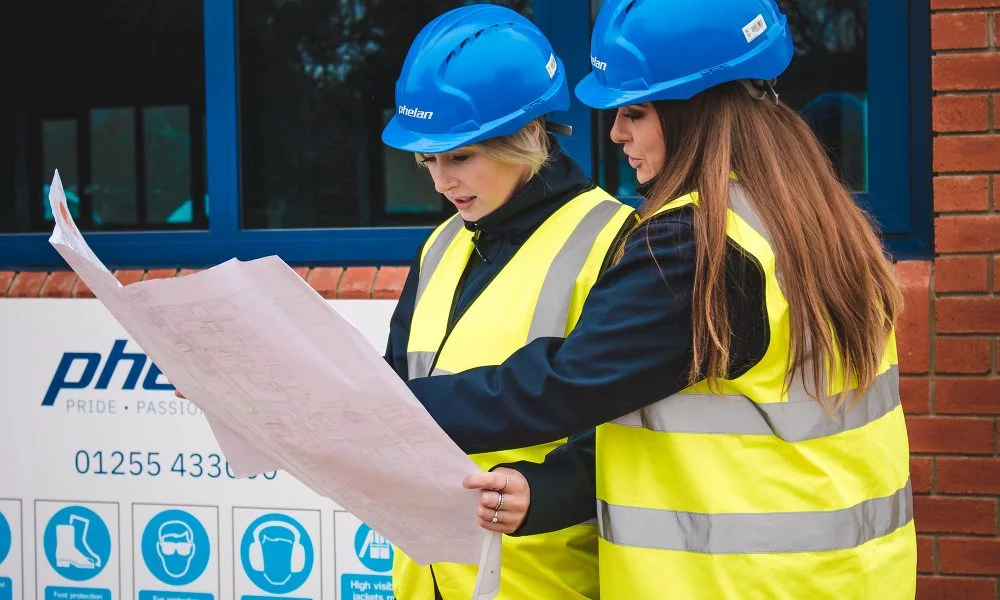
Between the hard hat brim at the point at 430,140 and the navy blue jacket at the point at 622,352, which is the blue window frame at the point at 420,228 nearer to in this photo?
the hard hat brim at the point at 430,140

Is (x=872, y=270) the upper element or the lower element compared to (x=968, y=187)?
lower

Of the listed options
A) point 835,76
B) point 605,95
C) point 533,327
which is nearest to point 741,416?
point 533,327

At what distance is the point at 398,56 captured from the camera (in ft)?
12.0

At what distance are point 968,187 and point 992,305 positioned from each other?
304mm

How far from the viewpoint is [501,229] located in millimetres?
1855

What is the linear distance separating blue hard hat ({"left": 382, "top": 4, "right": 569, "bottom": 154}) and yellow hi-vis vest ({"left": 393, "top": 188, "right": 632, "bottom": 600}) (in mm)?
174

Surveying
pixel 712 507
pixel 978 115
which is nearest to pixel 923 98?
pixel 978 115

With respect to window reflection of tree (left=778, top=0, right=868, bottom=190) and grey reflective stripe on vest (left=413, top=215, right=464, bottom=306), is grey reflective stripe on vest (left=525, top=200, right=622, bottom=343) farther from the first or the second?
window reflection of tree (left=778, top=0, right=868, bottom=190)

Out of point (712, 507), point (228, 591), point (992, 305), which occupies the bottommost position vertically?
point (228, 591)

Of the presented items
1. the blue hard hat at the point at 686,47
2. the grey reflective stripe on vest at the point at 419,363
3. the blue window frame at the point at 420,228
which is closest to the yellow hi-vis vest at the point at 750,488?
the blue hard hat at the point at 686,47

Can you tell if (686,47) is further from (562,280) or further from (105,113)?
(105,113)

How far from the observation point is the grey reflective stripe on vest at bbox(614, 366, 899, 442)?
1.45 metres

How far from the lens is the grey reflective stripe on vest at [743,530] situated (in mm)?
1456

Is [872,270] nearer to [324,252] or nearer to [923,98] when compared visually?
[923,98]
